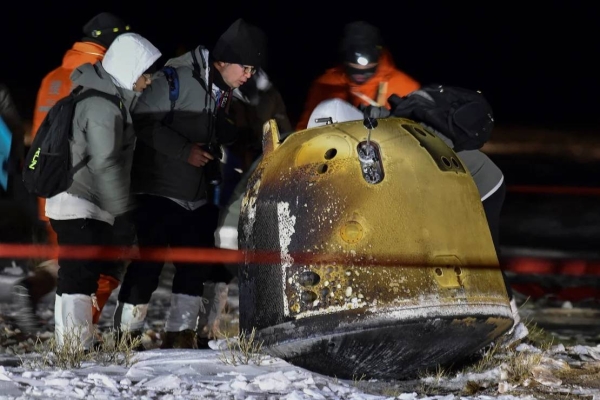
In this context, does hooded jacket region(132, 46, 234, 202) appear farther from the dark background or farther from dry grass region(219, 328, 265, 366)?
the dark background

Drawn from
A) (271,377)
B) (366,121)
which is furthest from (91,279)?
(366,121)

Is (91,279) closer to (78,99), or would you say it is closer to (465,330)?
(78,99)

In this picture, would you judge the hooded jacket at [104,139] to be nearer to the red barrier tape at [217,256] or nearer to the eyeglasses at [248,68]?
the red barrier tape at [217,256]

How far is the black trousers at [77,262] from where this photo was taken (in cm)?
664

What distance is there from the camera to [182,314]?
7.30 meters

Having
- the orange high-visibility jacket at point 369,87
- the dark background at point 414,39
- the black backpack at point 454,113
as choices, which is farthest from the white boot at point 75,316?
the dark background at point 414,39

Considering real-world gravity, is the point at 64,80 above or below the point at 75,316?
above

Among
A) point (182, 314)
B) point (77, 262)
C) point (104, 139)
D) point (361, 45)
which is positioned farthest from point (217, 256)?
point (361, 45)

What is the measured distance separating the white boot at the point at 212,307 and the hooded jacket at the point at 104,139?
3.67 feet

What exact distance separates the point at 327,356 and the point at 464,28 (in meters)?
29.4

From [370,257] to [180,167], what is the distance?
187 centimetres

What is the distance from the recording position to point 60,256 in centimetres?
668

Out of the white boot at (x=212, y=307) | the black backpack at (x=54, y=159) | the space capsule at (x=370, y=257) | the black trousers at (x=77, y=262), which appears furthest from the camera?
the white boot at (x=212, y=307)

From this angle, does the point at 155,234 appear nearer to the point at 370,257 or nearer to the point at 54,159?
the point at 54,159
